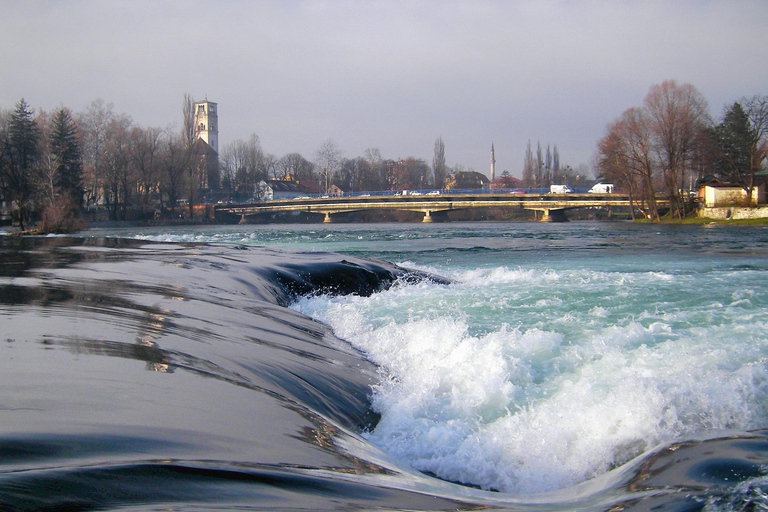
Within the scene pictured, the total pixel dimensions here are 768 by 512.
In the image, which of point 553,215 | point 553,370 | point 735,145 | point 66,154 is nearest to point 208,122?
point 66,154

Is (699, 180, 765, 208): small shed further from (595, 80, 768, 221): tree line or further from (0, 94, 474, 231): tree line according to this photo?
(0, 94, 474, 231): tree line

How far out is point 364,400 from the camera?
6305 mm

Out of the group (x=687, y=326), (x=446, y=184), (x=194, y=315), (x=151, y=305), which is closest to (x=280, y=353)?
(x=194, y=315)

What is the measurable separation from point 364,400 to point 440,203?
67573 millimetres

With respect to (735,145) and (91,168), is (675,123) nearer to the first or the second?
(735,145)

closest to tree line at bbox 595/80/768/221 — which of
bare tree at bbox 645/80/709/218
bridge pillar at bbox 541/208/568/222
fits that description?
bare tree at bbox 645/80/709/218

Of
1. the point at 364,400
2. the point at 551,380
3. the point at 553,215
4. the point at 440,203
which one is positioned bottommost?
the point at 551,380

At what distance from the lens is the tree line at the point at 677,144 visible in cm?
5788

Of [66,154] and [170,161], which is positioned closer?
[66,154]

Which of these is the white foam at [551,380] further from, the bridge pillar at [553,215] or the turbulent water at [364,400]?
the bridge pillar at [553,215]

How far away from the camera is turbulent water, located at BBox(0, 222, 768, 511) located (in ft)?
10.8

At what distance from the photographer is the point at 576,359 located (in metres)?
8.16

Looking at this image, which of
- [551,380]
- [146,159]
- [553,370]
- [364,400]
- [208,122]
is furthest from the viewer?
[208,122]

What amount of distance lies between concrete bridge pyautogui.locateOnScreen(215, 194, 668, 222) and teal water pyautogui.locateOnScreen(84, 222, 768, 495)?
5323 centimetres
